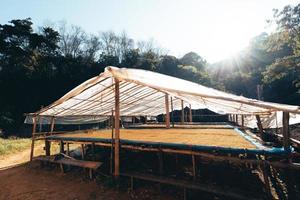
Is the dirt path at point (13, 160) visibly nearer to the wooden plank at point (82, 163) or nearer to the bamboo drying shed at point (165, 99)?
the bamboo drying shed at point (165, 99)

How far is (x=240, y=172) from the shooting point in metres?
6.46

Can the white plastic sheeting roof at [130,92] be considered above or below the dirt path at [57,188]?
above

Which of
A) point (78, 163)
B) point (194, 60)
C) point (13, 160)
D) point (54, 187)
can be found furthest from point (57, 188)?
point (194, 60)

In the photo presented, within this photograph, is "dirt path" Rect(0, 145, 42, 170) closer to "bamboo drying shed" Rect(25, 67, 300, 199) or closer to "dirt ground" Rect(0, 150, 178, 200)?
"dirt ground" Rect(0, 150, 178, 200)

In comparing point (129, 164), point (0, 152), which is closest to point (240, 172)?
point (129, 164)

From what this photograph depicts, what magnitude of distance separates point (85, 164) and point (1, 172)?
3991 mm

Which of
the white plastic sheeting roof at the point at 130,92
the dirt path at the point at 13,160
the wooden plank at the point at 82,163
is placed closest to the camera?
the white plastic sheeting roof at the point at 130,92

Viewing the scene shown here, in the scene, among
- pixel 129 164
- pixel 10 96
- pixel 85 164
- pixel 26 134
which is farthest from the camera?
pixel 10 96

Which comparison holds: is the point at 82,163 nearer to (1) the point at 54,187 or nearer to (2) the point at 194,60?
(1) the point at 54,187

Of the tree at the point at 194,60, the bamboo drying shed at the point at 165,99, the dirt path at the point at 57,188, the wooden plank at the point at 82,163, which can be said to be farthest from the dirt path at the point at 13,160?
the tree at the point at 194,60

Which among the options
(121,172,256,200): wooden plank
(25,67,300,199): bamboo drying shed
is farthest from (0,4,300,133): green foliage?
(121,172,256,200): wooden plank

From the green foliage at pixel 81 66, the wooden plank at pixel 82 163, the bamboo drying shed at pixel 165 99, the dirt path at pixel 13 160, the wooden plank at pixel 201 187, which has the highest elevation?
the green foliage at pixel 81 66

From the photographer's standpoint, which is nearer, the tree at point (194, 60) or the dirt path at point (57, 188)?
the dirt path at point (57, 188)

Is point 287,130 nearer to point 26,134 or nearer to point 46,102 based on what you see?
point 26,134
